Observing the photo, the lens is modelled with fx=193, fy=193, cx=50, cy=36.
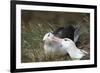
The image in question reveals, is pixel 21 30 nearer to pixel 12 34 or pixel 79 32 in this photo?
pixel 12 34

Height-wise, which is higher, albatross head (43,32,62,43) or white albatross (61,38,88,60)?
albatross head (43,32,62,43)

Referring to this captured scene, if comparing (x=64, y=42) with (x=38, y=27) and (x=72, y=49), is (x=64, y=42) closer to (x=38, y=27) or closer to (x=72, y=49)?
(x=72, y=49)

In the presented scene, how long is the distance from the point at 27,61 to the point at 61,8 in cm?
63

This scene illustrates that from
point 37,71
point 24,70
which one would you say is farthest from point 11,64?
point 37,71

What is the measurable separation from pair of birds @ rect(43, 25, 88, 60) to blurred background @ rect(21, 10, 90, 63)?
0.14 feet

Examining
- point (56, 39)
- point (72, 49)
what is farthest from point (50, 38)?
point (72, 49)

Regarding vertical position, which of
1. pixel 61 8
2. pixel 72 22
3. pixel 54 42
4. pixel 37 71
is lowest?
pixel 37 71

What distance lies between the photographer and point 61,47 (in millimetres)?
1955

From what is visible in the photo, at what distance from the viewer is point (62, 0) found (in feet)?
6.45

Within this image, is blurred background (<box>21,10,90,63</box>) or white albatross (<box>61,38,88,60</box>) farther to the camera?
white albatross (<box>61,38,88,60</box>)

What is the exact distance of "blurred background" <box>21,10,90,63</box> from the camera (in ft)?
6.05

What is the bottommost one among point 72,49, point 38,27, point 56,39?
A: point 72,49

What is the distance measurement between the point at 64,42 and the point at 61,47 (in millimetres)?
61

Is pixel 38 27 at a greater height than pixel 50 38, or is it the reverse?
pixel 38 27
